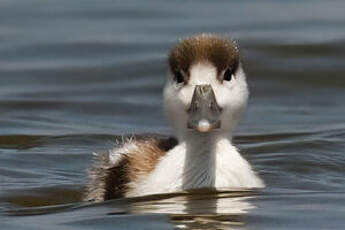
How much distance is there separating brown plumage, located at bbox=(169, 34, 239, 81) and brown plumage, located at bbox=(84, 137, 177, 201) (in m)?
0.62

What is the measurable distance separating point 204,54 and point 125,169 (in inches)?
37.7

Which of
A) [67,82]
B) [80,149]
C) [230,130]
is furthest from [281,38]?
[230,130]

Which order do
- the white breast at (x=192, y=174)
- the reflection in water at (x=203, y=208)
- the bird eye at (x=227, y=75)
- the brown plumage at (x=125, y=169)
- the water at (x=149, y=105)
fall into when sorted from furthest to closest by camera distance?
1. the brown plumage at (x=125, y=169)
2. the white breast at (x=192, y=174)
3. the bird eye at (x=227, y=75)
4. the water at (x=149, y=105)
5. the reflection in water at (x=203, y=208)

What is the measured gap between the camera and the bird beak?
353 inches

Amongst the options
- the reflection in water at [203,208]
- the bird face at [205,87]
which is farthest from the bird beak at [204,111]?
the reflection in water at [203,208]

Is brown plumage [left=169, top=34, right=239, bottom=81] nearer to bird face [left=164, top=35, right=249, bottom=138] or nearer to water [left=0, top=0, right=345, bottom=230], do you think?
bird face [left=164, top=35, right=249, bottom=138]

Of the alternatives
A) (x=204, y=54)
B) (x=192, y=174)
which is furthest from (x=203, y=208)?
(x=204, y=54)

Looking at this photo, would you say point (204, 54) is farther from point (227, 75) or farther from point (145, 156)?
point (145, 156)

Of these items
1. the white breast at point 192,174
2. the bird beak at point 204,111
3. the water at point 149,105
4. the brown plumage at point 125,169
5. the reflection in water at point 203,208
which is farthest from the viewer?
the brown plumage at point 125,169

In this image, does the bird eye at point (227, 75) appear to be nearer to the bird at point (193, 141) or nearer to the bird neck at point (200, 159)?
the bird at point (193, 141)

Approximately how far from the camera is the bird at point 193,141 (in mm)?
9234

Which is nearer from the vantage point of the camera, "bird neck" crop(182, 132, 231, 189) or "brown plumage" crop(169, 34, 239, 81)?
"brown plumage" crop(169, 34, 239, 81)

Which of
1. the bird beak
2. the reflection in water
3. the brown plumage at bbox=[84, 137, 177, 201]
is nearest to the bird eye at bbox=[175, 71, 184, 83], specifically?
the bird beak

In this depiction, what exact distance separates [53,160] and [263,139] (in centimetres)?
190
